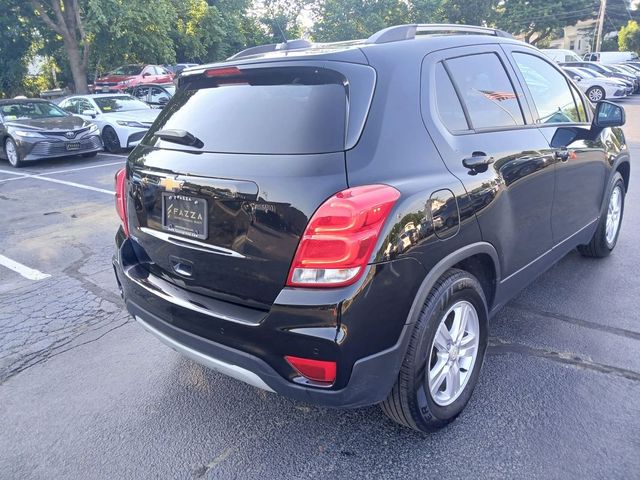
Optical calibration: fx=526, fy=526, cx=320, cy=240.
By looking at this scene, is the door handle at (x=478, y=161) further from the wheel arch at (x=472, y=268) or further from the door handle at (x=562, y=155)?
the door handle at (x=562, y=155)

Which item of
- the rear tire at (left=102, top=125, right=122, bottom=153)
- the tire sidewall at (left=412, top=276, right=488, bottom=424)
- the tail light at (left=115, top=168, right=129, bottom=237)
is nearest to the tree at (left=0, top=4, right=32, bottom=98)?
the rear tire at (left=102, top=125, right=122, bottom=153)

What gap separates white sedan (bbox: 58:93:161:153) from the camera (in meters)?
12.6

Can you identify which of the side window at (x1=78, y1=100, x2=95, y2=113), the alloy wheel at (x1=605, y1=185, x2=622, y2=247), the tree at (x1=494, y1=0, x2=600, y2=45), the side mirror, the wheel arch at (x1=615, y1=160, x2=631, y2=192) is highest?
the tree at (x1=494, y1=0, x2=600, y2=45)

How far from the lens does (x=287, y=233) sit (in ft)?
6.98

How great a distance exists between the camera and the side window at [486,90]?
2805 millimetres

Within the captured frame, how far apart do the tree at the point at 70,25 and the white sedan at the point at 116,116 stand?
10005mm

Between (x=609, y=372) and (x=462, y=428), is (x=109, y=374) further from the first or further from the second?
(x=609, y=372)

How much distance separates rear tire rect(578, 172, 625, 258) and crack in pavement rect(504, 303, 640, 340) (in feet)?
3.42

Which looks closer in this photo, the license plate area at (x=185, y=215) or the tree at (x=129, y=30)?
the license plate area at (x=185, y=215)

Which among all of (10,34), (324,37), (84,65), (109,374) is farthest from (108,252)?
(324,37)

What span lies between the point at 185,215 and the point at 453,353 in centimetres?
148

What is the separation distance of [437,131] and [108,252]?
165 inches

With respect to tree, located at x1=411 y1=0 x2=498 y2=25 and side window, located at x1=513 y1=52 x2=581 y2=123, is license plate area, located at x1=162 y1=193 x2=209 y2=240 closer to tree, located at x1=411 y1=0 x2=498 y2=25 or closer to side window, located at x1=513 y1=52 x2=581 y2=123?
side window, located at x1=513 y1=52 x2=581 y2=123

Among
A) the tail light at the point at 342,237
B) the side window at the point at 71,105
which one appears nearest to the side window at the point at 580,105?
the tail light at the point at 342,237
